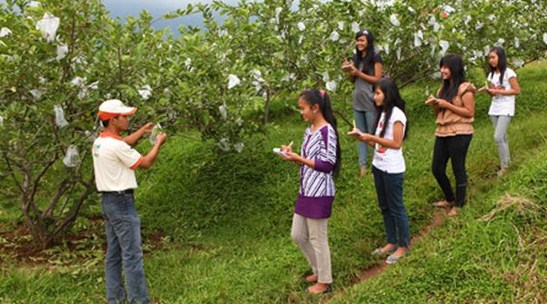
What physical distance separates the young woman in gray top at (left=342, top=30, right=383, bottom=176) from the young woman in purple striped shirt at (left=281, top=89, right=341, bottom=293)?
1884 mm

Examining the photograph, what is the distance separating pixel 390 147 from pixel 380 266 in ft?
3.55

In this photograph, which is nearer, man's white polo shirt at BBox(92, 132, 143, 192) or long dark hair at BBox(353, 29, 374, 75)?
man's white polo shirt at BBox(92, 132, 143, 192)

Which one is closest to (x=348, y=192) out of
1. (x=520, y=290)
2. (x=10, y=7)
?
(x=520, y=290)

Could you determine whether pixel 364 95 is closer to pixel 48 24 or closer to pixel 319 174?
pixel 319 174

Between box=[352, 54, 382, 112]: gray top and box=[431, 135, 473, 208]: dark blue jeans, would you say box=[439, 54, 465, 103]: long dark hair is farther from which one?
box=[352, 54, 382, 112]: gray top

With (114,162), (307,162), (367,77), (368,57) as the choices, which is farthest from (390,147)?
(114,162)

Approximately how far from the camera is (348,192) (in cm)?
621

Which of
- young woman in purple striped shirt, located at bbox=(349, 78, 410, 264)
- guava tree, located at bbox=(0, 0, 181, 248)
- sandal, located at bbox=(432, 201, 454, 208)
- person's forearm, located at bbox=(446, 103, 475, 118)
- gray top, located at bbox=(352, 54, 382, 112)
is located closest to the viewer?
young woman in purple striped shirt, located at bbox=(349, 78, 410, 264)

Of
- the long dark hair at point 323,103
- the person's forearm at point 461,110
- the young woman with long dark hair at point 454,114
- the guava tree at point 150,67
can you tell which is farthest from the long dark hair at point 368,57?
the long dark hair at point 323,103

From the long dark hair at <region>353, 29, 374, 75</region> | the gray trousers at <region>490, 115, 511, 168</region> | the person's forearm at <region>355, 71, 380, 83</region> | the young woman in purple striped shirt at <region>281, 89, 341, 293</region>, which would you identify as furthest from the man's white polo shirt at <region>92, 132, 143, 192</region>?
the gray trousers at <region>490, 115, 511, 168</region>

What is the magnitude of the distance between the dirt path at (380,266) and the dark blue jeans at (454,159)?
9.0 inches

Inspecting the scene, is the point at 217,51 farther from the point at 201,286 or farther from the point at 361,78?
the point at 201,286

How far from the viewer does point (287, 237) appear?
18.3ft

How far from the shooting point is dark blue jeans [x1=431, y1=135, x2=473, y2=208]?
481 centimetres
